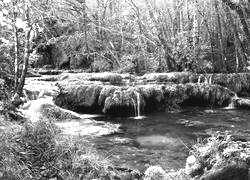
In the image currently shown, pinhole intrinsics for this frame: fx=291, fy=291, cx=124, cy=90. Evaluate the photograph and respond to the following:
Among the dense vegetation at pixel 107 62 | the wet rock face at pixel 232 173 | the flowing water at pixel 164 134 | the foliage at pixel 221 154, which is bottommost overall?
the flowing water at pixel 164 134

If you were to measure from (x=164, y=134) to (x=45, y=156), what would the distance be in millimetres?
5010

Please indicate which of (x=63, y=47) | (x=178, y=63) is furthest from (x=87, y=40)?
(x=178, y=63)

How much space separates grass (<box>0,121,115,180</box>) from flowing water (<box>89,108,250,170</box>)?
1.65 meters

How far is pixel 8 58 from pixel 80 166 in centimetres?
705

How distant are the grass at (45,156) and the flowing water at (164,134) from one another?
165 cm

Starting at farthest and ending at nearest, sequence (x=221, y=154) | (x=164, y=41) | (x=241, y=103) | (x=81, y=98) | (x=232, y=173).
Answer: (x=164, y=41)
(x=241, y=103)
(x=81, y=98)
(x=221, y=154)
(x=232, y=173)

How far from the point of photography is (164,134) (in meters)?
8.51

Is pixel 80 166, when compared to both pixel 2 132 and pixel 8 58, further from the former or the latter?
pixel 8 58

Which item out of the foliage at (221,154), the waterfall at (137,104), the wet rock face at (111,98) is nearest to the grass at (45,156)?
the foliage at (221,154)

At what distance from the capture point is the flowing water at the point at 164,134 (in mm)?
6152

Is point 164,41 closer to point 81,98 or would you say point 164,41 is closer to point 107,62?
point 107,62

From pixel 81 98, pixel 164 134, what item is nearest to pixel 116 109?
→ pixel 81 98

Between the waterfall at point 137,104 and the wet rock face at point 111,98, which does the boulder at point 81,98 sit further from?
the waterfall at point 137,104

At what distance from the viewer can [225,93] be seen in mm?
13734
